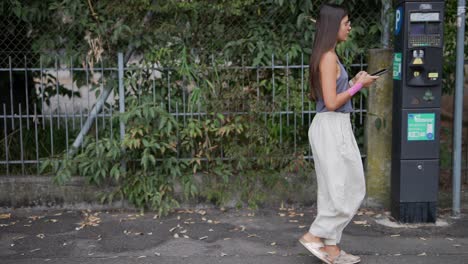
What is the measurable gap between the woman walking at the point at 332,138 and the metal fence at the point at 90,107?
1.57m

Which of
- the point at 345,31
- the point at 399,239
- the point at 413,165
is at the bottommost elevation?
the point at 399,239

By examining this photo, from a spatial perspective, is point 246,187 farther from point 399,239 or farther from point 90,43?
point 90,43

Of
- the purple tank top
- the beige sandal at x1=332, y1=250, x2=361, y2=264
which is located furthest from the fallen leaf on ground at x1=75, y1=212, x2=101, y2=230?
the purple tank top

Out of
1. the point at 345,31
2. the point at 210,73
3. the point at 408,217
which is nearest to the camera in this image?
the point at 345,31

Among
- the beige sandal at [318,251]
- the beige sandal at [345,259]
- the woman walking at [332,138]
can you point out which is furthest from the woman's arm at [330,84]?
the beige sandal at [345,259]

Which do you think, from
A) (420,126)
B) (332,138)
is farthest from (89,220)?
(420,126)

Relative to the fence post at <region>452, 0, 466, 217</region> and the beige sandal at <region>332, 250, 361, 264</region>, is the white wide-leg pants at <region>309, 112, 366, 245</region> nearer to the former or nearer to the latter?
the beige sandal at <region>332, 250, 361, 264</region>

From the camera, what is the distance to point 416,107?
5.04 m

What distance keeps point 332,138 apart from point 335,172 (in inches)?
8.9

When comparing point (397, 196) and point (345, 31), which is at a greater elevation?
point (345, 31)

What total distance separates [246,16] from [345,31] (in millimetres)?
1966

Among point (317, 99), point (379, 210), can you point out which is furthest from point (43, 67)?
point (379, 210)

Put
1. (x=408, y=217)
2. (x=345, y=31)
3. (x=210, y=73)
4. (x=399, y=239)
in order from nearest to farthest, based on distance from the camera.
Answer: (x=345, y=31) < (x=399, y=239) < (x=408, y=217) < (x=210, y=73)

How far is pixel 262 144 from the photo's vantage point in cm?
568
